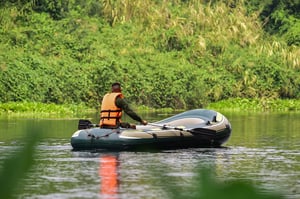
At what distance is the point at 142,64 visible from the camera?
3806 centimetres

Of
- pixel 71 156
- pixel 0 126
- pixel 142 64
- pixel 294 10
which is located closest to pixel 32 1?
pixel 142 64

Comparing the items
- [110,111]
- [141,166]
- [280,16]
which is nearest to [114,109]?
[110,111]

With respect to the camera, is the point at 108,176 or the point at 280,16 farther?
the point at 280,16

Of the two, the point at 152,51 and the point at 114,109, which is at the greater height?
the point at 152,51

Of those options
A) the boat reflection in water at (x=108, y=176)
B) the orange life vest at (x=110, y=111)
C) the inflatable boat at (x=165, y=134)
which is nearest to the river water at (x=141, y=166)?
the boat reflection in water at (x=108, y=176)

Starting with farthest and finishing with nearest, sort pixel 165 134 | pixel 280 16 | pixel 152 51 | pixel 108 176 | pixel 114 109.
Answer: pixel 280 16 → pixel 152 51 → pixel 165 134 → pixel 114 109 → pixel 108 176

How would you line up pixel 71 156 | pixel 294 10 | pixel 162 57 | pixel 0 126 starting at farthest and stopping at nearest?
pixel 294 10
pixel 162 57
pixel 0 126
pixel 71 156

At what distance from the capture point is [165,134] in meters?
14.9

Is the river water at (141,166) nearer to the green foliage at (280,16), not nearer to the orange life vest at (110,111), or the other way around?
the orange life vest at (110,111)

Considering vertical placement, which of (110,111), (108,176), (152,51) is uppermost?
(152,51)

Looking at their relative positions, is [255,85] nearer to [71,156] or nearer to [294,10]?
[294,10]

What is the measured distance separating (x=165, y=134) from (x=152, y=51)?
24.5 metres

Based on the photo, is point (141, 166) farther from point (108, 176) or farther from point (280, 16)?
point (280, 16)

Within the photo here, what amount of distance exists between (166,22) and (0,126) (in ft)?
63.6
